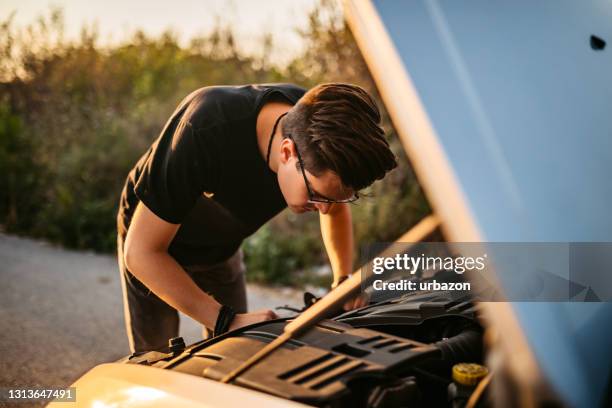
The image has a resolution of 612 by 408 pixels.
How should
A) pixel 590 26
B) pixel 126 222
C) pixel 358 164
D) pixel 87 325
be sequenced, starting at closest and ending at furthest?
pixel 590 26 < pixel 358 164 < pixel 126 222 < pixel 87 325

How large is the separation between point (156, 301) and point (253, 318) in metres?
0.81

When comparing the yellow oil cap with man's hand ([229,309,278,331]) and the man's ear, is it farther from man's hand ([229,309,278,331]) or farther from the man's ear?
the man's ear

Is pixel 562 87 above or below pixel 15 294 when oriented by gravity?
above

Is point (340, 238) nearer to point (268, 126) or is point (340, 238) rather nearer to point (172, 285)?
point (268, 126)

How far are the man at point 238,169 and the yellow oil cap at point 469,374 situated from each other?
620 mm

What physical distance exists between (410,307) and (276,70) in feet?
21.2

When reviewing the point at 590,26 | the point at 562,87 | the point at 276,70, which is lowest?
the point at 562,87

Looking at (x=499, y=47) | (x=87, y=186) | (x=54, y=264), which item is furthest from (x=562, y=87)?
(x=87, y=186)

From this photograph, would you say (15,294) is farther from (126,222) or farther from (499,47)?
(499,47)

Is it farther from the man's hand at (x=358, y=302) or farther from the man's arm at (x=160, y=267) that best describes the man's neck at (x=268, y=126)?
the man's hand at (x=358, y=302)

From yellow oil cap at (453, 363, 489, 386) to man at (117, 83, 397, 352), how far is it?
62 cm

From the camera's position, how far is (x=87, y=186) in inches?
265

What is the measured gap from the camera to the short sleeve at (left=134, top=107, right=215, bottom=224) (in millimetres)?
1822

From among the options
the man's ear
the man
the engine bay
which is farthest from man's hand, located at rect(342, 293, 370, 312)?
the man's ear
